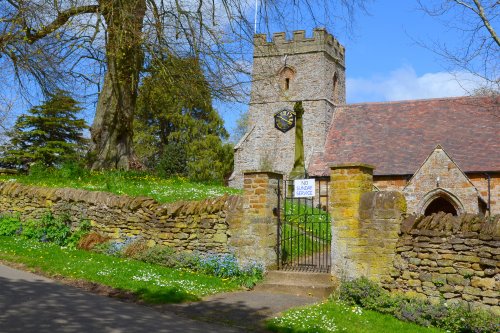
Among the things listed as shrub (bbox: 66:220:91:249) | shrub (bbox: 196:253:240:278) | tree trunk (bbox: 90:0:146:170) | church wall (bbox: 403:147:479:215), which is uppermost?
tree trunk (bbox: 90:0:146:170)

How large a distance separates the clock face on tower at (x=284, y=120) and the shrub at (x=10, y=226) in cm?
2242

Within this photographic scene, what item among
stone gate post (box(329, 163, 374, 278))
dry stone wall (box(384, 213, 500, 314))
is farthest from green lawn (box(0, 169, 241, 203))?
dry stone wall (box(384, 213, 500, 314))

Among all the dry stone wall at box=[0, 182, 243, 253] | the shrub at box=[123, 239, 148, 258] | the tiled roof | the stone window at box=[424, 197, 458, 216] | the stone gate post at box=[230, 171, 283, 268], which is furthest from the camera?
the tiled roof

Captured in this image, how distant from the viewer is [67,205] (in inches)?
498

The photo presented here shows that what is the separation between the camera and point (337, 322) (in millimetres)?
7480

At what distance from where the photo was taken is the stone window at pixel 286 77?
35219 millimetres

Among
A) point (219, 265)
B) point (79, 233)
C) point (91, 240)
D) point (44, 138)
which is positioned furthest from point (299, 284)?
point (44, 138)

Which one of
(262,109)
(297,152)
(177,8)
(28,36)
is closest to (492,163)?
(297,152)

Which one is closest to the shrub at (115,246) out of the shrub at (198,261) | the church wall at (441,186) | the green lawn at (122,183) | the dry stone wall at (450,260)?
the shrub at (198,261)

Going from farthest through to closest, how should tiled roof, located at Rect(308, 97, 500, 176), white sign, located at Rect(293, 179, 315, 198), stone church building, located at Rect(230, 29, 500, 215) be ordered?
tiled roof, located at Rect(308, 97, 500, 176)
stone church building, located at Rect(230, 29, 500, 215)
white sign, located at Rect(293, 179, 315, 198)

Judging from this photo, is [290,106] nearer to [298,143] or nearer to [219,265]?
[298,143]

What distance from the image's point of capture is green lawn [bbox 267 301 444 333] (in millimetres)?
7109

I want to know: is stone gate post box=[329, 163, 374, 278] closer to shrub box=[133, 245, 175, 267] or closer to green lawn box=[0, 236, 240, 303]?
green lawn box=[0, 236, 240, 303]

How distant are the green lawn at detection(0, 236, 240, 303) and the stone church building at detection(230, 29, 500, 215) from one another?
12654mm
